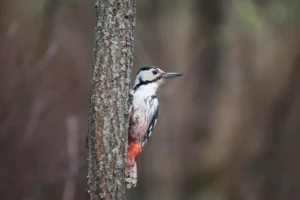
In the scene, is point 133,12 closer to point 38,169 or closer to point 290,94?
point 38,169

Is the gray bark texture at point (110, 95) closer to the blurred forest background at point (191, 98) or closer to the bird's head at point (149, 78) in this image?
the bird's head at point (149, 78)

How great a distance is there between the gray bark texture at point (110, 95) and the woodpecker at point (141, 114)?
613mm

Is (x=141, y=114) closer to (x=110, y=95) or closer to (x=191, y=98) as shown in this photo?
(x=110, y=95)

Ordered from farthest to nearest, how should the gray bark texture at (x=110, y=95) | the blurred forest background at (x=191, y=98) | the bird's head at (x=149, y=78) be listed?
1. the blurred forest background at (x=191, y=98)
2. the bird's head at (x=149, y=78)
3. the gray bark texture at (x=110, y=95)

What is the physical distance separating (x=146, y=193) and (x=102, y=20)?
6.00 metres

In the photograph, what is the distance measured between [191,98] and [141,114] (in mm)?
5850

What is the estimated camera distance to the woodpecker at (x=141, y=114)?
4.13 metres

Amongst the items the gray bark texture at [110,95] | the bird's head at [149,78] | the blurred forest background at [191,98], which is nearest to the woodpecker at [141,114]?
the bird's head at [149,78]

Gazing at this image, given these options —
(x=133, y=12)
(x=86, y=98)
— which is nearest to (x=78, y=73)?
(x=86, y=98)

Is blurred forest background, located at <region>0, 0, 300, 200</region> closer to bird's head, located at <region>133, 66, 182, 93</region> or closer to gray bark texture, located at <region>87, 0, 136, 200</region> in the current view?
bird's head, located at <region>133, 66, 182, 93</region>

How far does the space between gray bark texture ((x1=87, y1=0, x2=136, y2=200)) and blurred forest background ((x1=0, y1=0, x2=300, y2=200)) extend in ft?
13.5

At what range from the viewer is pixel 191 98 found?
10.0 meters

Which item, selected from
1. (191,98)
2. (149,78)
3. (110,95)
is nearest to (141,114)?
(149,78)

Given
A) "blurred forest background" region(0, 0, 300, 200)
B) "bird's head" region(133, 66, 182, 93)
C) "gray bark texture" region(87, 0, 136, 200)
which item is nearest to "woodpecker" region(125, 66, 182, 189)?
"bird's head" region(133, 66, 182, 93)
